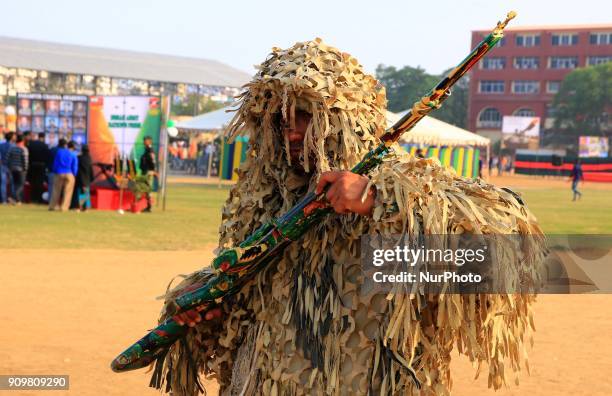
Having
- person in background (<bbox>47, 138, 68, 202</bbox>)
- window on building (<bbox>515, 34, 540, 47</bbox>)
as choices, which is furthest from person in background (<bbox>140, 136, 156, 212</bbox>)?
window on building (<bbox>515, 34, 540, 47</bbox>)

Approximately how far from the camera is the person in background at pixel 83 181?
65.3 feet

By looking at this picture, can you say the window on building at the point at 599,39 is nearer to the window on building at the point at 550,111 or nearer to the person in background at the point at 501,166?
the window on building at the point at 550,111

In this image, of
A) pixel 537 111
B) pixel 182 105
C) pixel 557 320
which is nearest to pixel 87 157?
pixel 557 320

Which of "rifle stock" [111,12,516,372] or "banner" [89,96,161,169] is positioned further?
"banner" [89,96,161,169]

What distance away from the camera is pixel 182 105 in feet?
281

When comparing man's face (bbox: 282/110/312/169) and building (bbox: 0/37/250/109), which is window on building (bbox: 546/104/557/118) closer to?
building (bbox: 0/37/250/109)

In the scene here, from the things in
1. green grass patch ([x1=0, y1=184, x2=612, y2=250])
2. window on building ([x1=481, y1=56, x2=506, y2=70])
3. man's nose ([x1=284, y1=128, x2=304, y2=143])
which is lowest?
green grass patch ([x1=0, y1=184, x2=612, y2=250])

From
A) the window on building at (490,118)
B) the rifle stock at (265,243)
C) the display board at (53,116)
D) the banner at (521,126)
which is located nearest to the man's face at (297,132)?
the rifle stock at (265,243)

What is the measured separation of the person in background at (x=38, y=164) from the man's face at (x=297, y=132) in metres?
19.2

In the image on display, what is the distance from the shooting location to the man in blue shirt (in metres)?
19.3

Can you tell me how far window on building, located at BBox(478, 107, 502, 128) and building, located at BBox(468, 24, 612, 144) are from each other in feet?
1.21

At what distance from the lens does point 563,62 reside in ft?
306

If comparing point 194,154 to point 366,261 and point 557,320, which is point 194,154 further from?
point 366,261

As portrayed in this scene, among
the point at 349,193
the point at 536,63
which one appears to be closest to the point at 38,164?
the point at 349,193
